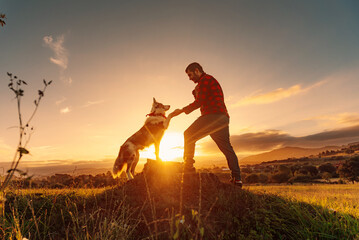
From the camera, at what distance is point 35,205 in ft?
15.9

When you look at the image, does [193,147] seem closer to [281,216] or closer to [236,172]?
[236,172]

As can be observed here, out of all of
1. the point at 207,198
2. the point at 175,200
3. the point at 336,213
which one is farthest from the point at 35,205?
the point at 336,213

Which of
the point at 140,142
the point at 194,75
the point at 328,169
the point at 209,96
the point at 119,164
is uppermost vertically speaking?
the point at 194,75

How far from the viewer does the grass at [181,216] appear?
363cm

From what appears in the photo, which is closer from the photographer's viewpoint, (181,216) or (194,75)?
(181,216)

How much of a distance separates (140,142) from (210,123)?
2.74 metres

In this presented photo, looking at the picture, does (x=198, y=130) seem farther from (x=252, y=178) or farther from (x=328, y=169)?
(x=328, y=169)

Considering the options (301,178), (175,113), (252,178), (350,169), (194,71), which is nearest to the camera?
(194,71)

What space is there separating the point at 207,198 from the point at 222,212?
57 cm

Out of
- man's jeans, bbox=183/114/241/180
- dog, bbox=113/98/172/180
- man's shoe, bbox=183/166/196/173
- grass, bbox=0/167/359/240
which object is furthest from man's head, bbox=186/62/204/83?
grass, bbox=0/167/359/240

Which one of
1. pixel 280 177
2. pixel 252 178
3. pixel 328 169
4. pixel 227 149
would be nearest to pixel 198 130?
pixel 227 149

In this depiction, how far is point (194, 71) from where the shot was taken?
19.9 ft

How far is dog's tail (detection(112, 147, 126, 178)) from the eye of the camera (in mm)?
7090

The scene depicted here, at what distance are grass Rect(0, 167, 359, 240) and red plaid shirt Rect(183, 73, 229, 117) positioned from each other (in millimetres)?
1876
